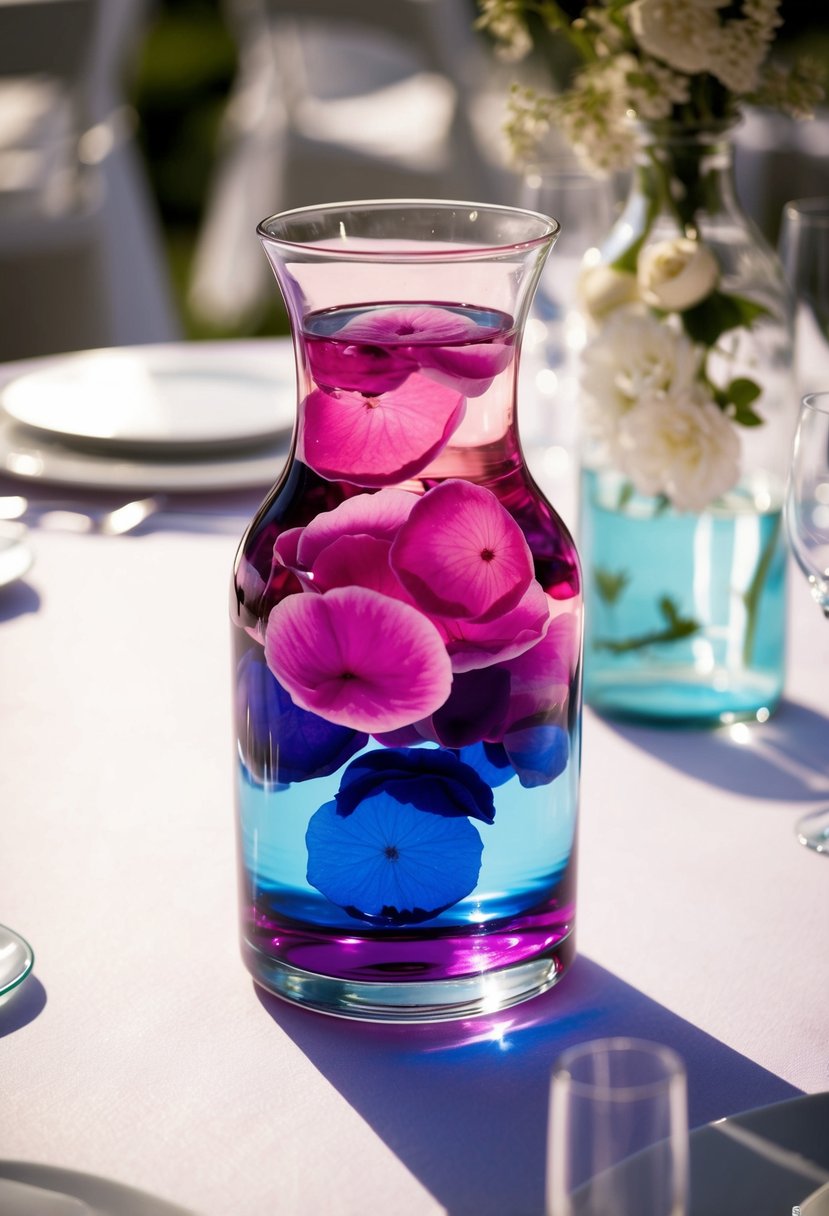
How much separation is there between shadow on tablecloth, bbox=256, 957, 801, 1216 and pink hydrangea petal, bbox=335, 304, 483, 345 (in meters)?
0.26

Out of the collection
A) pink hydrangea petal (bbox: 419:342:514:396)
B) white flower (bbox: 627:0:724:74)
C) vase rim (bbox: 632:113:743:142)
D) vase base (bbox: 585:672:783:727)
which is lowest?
vase base (bbox: 585:672:783:727)

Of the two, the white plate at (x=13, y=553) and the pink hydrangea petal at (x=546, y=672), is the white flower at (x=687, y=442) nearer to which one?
the pink hydrangea petal at (x=546, y=672)

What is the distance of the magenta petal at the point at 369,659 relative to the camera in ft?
1.74

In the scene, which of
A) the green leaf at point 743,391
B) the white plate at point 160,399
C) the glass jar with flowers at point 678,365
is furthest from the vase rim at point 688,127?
the white plate at point 160,399

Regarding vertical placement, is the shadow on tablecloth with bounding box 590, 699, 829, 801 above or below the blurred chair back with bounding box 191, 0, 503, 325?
above

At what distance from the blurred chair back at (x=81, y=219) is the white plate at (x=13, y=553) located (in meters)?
2.23

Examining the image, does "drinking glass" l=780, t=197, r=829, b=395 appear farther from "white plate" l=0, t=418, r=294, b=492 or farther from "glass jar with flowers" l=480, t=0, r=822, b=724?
"white plate" l=0, t=418, r=294, b=492

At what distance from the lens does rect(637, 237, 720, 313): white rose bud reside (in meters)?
0.76

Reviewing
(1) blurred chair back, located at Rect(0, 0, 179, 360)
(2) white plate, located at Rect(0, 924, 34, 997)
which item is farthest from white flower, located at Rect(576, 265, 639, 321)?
(1) blurred chair back, located at Rect(0, 0, 179, 360)

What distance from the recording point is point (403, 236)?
1.99ft

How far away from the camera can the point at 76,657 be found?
36.2 inches

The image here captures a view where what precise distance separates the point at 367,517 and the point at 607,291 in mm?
314

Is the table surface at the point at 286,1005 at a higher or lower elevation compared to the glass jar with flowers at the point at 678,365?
lower

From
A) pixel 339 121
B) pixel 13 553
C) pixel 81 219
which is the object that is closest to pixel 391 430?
pixel 13 553
